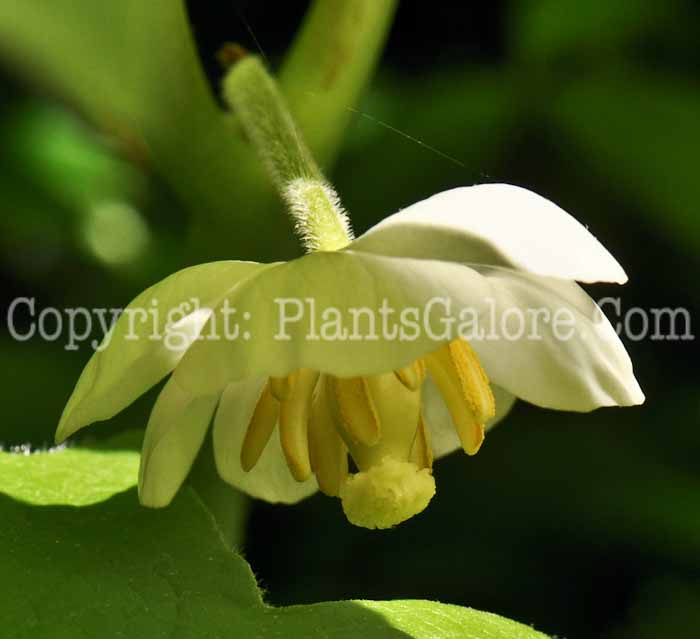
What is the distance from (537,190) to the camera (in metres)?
1.84

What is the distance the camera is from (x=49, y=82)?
4.89ft

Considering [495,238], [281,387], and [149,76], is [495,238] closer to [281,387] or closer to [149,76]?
[281,387]

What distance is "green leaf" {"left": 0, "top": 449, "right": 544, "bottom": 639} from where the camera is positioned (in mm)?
843

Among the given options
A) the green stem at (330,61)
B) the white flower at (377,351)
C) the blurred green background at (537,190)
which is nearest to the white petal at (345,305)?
the white flower at (377,351)

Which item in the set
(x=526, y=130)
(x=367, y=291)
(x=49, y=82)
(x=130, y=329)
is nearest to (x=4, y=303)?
(x=49, y=82)

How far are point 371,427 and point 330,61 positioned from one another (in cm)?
54

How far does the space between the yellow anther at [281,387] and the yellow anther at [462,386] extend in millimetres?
121

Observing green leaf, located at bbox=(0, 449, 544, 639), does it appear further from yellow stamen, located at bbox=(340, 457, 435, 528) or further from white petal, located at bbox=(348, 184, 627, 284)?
white petal, located at bbox=(348, 184, 627, 284)

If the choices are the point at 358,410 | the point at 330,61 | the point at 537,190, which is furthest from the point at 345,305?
the point at 537,190

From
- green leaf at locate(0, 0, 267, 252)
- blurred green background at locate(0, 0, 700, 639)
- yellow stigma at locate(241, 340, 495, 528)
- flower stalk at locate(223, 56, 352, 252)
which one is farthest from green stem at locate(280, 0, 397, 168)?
yellow stigma at locate(241, 340, 495, 528)

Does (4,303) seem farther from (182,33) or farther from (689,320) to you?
(689,320)

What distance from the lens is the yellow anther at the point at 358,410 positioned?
94 centimetres

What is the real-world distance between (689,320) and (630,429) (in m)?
0.20

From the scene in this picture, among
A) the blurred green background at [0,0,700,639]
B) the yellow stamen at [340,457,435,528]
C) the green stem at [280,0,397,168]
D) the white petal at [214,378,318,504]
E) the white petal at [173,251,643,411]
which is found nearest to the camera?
the white petal at [173,251,643,411]
